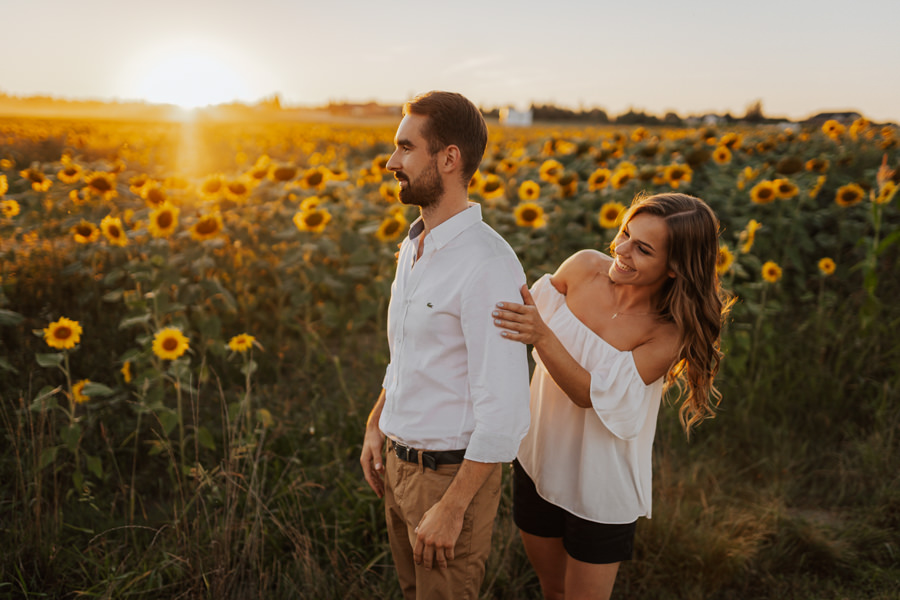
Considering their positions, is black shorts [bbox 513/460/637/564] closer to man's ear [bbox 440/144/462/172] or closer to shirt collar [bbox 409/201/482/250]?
shirt collar [bbox 409/201/482/250]

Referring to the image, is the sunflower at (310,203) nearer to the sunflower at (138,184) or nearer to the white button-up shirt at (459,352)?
the sunflower at (138,184)

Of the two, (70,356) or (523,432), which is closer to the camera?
(523,432)

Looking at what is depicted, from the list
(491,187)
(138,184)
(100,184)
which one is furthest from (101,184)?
(491,187)

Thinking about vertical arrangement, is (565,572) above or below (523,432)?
below

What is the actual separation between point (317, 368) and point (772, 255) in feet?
13.0

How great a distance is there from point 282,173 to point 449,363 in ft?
13.6

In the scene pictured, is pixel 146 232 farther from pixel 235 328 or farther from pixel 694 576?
pixel 694 576

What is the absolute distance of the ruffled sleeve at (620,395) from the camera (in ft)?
6.35

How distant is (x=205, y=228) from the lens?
169 inches

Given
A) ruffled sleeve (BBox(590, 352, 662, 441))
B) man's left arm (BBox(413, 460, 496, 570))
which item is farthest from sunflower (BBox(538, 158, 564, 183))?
man's left arm (BBox(413, 460, 496, 570))

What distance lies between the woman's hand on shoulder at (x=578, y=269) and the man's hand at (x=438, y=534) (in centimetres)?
97

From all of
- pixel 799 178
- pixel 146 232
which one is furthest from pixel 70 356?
pixel 799 178

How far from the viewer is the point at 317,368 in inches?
177

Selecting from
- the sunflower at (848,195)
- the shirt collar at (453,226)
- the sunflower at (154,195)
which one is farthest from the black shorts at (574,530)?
the sunflower at (848,195)
